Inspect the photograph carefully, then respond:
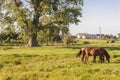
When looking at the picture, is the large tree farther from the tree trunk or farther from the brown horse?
the brown horse

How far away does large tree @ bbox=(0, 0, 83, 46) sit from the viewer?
187ft

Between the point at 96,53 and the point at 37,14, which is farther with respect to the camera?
the point at 37,14

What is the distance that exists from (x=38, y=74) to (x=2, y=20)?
130 ft

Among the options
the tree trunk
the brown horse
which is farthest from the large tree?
the brown horse

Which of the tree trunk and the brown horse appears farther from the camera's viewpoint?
the tree trunk

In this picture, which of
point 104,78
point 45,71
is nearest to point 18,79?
point 45,71

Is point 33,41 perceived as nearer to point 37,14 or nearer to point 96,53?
point 37,14

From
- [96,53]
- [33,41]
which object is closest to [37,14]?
[33,41]

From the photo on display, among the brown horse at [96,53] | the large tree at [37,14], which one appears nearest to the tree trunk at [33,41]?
the large tree at [37,14]

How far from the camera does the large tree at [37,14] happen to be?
57.1 metres

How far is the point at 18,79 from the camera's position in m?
21.0

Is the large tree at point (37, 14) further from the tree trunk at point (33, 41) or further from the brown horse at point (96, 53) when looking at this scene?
the brown horse at point (96, 53)

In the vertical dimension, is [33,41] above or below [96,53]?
above

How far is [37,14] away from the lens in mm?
58812
